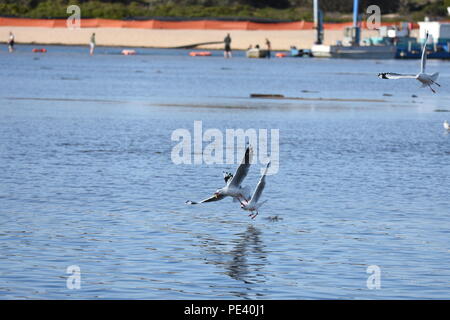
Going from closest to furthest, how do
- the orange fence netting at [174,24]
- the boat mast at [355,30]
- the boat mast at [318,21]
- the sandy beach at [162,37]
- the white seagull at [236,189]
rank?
the white seagull at [236,189], the boat mast at [355,30], the boat mast at [318,21], the sandy beach at [162,37], the orange fence netting at [174,24]

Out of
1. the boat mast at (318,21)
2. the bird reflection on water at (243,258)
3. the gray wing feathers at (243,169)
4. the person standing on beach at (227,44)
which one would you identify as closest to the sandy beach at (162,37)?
the person standing on beach at (227,44)

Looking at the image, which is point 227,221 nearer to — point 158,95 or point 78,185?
point 78,185

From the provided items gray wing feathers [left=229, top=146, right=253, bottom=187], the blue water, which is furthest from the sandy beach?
gray wing feathers [left=229, top=146, right=253, bottom=187]

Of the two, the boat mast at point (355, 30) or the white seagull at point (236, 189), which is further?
the boat mast at point (355, 30)

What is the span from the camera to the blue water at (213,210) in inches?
752

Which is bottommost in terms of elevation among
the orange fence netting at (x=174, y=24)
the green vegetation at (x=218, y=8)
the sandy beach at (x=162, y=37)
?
the sandy beach at (x=162, y=37)

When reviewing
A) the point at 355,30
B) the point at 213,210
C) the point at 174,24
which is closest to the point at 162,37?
the point at 174,24

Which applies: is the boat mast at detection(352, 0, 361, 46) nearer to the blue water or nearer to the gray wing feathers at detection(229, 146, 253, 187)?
the blue water

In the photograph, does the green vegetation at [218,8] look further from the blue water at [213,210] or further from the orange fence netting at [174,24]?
the blue water at [213,210]

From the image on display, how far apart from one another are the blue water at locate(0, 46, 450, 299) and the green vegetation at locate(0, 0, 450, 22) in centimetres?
12383

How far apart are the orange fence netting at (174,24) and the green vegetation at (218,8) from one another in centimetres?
330

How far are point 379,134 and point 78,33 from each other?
134383 millimetres

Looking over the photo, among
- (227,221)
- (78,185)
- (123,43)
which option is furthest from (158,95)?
(123,43)

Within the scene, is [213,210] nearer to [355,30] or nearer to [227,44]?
[227,44]
